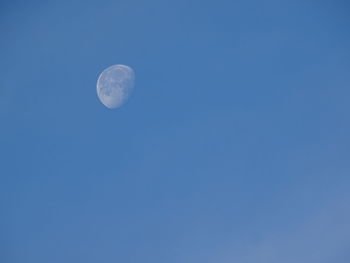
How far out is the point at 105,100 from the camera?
31.3 feet

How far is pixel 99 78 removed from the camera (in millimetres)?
9883

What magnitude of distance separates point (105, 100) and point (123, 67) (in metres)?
1.45

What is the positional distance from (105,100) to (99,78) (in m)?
0.97

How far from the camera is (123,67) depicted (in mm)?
9945

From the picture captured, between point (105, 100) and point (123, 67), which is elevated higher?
point (123, 67)

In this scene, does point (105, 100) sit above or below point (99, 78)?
below

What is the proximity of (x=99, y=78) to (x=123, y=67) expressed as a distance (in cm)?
98
